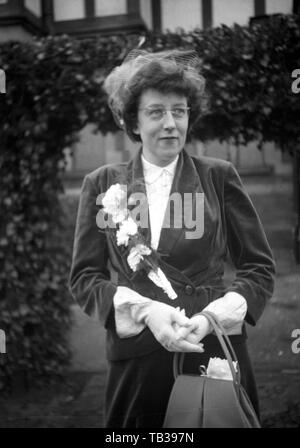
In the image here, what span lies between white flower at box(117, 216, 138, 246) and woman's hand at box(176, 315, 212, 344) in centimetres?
33

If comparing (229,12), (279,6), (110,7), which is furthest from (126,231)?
(110,7)

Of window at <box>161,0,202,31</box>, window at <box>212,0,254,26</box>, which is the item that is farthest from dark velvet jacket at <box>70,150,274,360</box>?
window at <box>161,0,202,31</box>

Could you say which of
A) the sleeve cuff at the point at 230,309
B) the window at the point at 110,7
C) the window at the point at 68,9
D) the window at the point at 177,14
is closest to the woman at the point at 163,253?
the sleeve cuff at the point at 230,309

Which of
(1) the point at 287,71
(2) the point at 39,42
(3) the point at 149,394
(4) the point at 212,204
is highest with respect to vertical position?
(2) the point at 39,42

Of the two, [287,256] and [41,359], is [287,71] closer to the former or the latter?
[287,256]

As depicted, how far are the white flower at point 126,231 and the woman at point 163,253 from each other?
44mm

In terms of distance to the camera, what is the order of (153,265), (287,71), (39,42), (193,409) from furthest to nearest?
(39,42)
(287,71)
(153,265)
(193,409)

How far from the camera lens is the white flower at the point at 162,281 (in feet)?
5.37

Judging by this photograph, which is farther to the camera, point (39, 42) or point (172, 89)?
point (39, 42)

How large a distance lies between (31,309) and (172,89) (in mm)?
2159

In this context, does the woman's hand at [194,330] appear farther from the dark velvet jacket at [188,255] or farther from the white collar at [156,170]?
the white collar at [156,170]

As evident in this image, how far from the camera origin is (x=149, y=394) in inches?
Answer: 65.2

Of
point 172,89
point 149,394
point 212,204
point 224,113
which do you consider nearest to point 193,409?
point 149,394

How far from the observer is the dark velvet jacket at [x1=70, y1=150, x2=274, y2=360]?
1.65 metres
